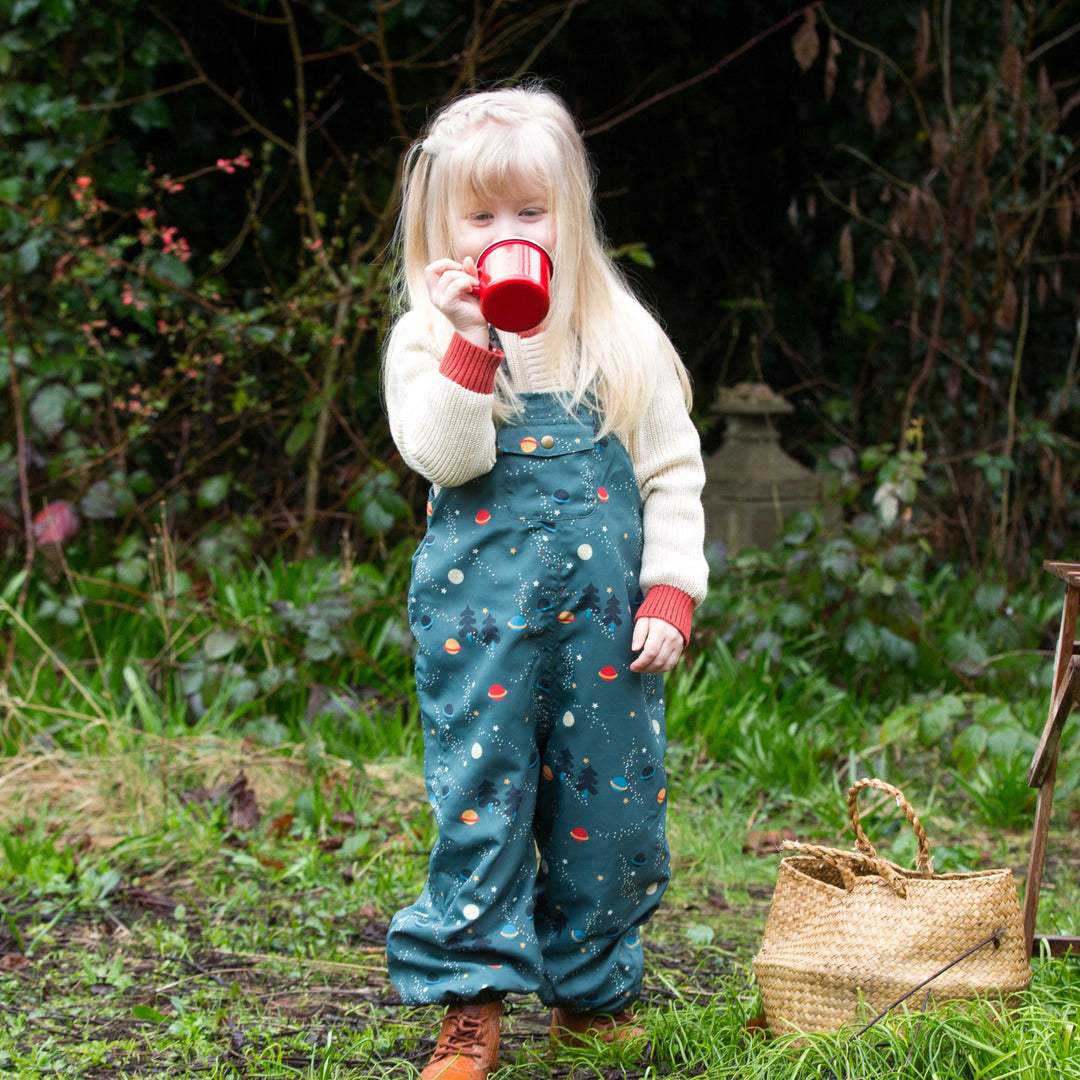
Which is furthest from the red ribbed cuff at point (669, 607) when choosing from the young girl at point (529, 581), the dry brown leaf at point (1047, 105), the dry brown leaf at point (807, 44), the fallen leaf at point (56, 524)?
the dry brown leaf at point (1047, 105)

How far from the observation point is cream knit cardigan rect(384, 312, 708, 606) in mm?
1779

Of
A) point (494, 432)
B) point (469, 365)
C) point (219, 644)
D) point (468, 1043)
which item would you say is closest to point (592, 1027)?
point (468, 1043)

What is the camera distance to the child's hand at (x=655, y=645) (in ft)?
6.03

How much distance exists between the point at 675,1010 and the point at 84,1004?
1.07 m

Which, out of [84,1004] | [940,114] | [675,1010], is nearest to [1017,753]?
[675,1010]

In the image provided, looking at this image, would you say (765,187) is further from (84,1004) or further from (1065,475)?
(84,1004)

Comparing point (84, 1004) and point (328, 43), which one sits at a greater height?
point (328, 43)

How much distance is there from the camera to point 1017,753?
3.17 meters

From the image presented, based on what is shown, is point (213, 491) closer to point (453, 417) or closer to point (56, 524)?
point (56, 524)

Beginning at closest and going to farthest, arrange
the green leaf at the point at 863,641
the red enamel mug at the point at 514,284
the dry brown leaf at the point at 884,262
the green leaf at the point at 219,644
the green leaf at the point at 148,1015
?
1. the red enamel mug at the point at 514,284
2. the green leaf at the point at 148,1015
3. the green leaf at the point at 219,644
4. the green leaf at the point at 863,641
5. the dry brown leaf at the point at 884,262

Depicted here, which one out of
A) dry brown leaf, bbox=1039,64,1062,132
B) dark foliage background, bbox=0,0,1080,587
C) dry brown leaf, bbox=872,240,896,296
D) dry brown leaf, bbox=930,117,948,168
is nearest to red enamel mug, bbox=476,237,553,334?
Result: dark foliage background, bbox=0,0,1080,587

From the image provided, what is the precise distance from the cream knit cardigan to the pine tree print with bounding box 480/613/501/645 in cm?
21

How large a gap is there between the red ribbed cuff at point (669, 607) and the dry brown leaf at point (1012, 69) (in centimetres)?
302

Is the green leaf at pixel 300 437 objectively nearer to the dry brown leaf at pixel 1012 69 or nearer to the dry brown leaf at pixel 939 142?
the dry brown leaf at pixel 939 142
